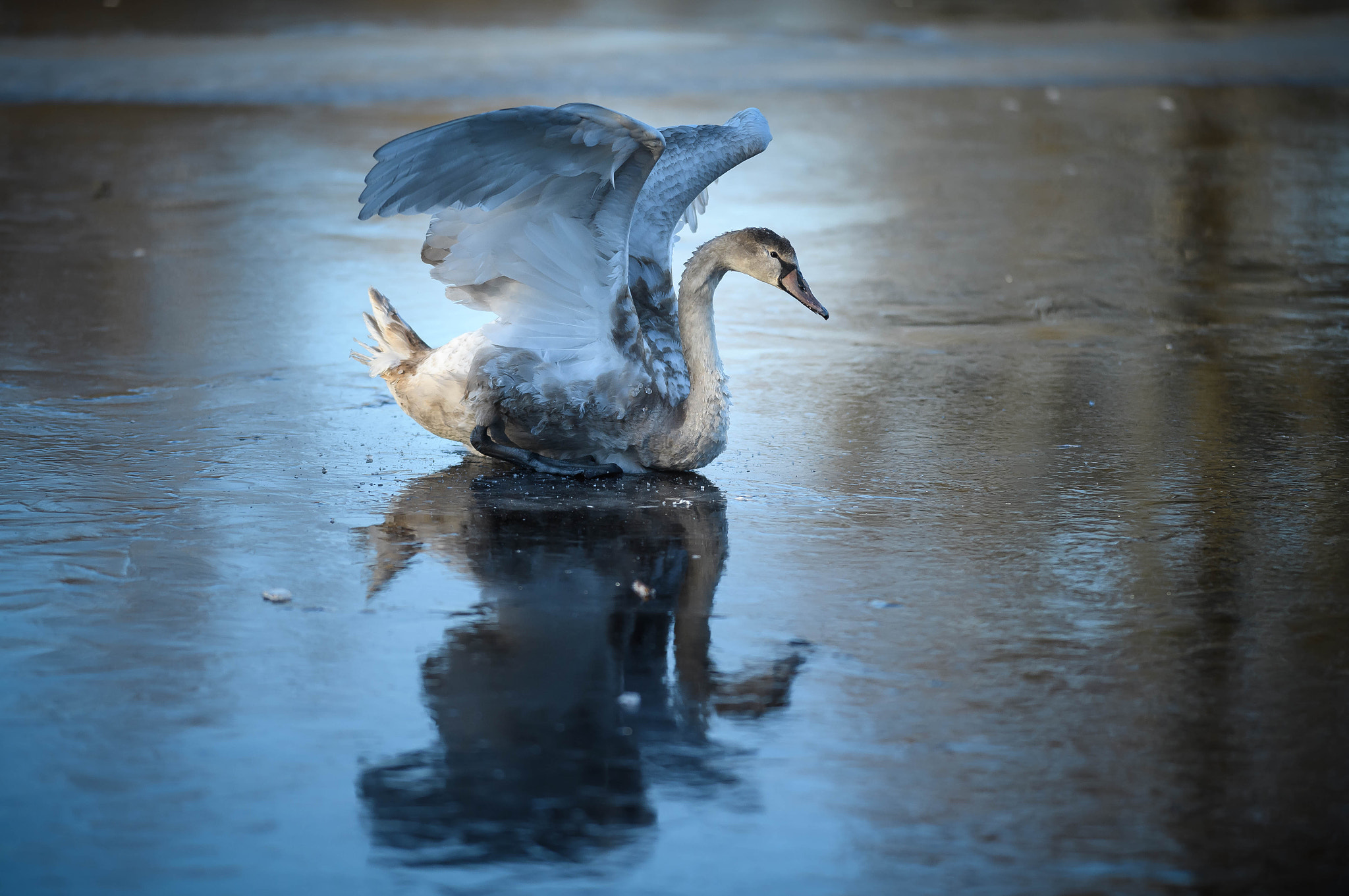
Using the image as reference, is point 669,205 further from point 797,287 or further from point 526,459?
point 526,459

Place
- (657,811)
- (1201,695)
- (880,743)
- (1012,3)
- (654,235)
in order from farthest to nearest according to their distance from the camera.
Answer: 1. (1012,3)
2. (654,235)
3. (1201,695)
4. (880,743)
5. (657,811)

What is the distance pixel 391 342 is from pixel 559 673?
2.52m

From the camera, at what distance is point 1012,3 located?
24.6m

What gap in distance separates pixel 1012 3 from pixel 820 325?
1822 cm

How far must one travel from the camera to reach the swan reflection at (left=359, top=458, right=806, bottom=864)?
324 centimetres

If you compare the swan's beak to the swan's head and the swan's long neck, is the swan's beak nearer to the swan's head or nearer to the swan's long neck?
the swan's head

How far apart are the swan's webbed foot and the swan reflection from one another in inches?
4.3

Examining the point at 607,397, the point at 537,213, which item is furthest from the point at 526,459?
the point at 537,213

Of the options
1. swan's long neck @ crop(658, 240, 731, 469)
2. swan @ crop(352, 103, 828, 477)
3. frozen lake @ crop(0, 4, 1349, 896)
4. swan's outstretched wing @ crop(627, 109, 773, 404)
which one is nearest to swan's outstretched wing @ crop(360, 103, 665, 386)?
swan @ crop(352, 103, 828, 477)

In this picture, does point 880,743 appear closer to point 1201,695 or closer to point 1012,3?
point 1201,695

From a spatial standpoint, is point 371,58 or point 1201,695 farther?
point 371,58

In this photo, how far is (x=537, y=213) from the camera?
18.4ft

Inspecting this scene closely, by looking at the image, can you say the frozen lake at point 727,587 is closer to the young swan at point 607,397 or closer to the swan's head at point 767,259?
the young swan at point 607,397

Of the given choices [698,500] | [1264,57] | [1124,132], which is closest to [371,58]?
[1124,132]
